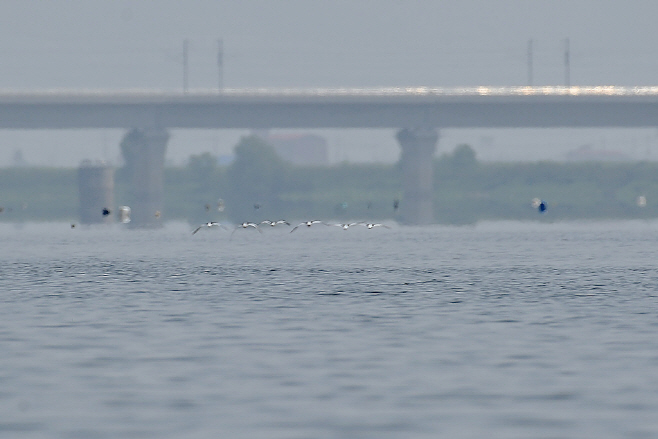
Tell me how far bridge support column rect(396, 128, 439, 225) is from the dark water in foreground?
283ft

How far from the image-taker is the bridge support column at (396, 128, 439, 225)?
158125mm

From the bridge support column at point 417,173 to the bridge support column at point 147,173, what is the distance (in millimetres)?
28441

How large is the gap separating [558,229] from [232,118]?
136 feet

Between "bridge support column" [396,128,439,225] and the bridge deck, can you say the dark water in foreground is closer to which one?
the bridge deck

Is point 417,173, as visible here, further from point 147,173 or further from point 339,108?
point 147,173

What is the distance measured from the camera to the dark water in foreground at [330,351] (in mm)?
22969

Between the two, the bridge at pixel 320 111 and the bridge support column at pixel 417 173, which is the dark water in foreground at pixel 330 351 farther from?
the bridge support column at pixel 417 173

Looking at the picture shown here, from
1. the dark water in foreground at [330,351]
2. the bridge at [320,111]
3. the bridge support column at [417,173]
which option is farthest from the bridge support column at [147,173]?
the dark water in foreground at [330,351]

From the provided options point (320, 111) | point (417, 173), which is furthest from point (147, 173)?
point (417, 173)

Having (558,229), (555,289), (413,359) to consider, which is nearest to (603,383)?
(413,359)

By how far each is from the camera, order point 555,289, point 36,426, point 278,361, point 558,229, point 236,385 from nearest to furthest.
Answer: point 36,426 → point 236,385 → point 278,361 → point 555,289 → point 558,229

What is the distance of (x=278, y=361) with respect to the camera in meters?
30.7

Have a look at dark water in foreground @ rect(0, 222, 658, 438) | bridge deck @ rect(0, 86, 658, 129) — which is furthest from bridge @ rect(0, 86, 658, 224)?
dark water in foreground @ rect(0, 222, 658, 438)

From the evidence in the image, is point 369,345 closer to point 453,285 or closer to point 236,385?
point 236,385
